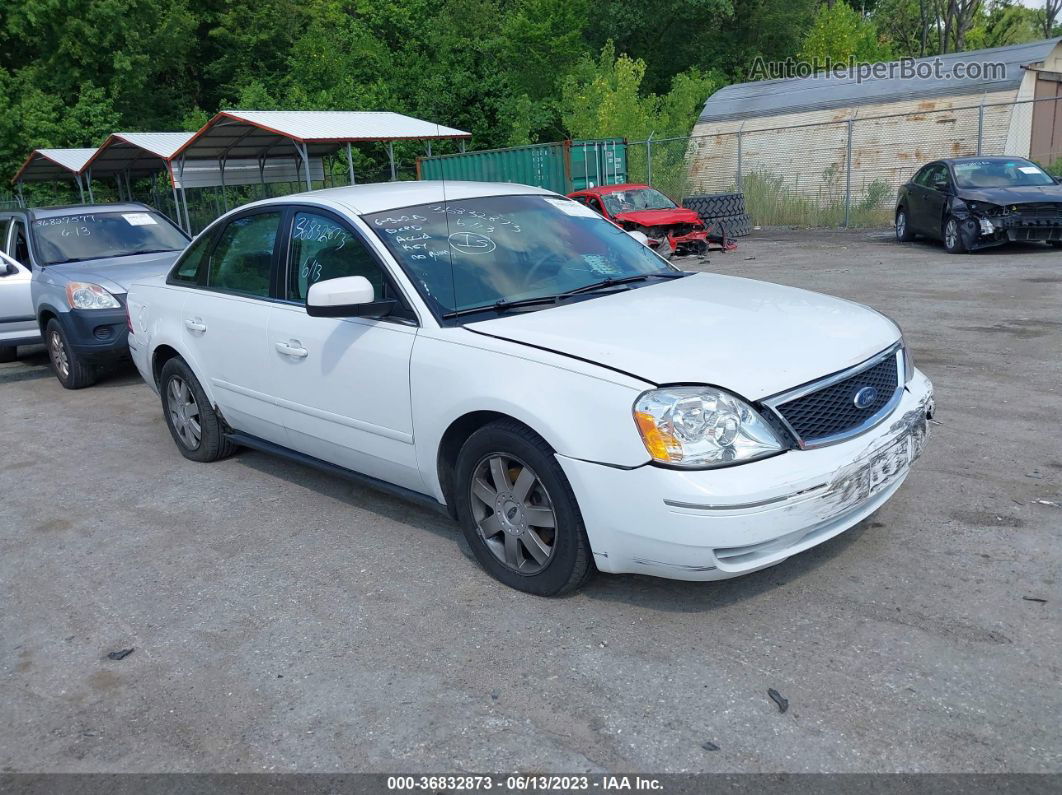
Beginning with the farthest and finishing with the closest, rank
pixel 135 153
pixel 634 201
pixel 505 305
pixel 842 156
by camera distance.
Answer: pixel 135 153, pixel 842 156, pixel 634 201, pixel 505 305

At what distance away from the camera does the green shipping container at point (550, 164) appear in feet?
80.2

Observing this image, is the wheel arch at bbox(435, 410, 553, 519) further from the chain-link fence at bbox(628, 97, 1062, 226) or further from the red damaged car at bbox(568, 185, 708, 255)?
the chain-link fence at bbox(628, 97, 1062, 226)

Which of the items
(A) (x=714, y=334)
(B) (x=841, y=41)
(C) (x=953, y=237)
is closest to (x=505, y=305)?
(A) (x=714, y=334)

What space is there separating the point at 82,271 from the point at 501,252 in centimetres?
613

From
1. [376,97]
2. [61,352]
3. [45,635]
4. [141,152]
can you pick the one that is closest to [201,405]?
[45,635]

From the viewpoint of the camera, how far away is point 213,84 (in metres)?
43.6

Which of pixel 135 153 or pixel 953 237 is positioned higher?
pixel 135 153

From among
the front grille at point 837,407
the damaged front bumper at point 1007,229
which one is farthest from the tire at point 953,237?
the front grille at point 837,407

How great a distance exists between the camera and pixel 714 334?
12.3ft

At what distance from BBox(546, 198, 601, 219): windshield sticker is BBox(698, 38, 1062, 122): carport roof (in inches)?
831

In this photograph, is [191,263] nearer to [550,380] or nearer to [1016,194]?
[550,380]

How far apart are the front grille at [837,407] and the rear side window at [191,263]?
3.90 metres

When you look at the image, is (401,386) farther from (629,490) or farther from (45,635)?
(45,635)

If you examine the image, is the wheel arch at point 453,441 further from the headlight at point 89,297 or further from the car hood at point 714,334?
the headlight at point 89,297
